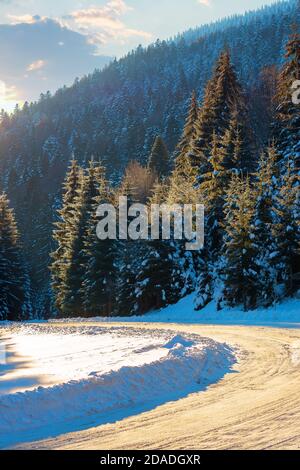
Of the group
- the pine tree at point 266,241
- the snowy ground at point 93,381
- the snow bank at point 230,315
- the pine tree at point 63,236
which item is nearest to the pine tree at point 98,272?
the pine tree at point 63,236

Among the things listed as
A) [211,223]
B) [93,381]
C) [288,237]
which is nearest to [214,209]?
[211,223]

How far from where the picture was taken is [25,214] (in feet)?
354

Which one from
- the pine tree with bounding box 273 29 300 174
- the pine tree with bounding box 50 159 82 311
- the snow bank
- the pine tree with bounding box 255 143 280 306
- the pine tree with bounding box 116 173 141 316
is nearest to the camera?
the snow bank

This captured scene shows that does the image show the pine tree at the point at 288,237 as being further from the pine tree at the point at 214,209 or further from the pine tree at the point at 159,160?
the pine tree at the point at 159,160

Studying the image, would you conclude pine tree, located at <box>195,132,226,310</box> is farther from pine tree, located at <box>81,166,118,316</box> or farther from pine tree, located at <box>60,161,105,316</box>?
pine tree, located at <box>60,161,105,316</box>

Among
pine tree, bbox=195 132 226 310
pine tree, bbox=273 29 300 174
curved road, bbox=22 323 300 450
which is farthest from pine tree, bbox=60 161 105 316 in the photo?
curved road, bbox=22 323 300 450

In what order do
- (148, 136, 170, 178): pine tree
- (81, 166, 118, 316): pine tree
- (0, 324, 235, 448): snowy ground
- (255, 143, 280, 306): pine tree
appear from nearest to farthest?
(0, 324, 235, 448): snowy ground < (255, 143, 280, 306): pine tree < (81, 166, 118, 316): pine tree < (148, 136, 170, 178): pine tree

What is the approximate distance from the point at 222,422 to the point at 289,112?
30460 mm

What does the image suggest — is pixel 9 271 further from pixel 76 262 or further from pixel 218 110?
pixel 218 110

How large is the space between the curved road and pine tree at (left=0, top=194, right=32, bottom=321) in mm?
38108

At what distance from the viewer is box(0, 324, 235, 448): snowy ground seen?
23.5ft

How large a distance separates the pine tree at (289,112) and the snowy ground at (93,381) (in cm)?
2190

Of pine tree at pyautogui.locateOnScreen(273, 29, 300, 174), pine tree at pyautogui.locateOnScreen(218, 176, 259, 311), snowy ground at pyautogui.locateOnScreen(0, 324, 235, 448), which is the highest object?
pine tree at pyautogui.locateOnScreen(273, 29, 300, 174)
